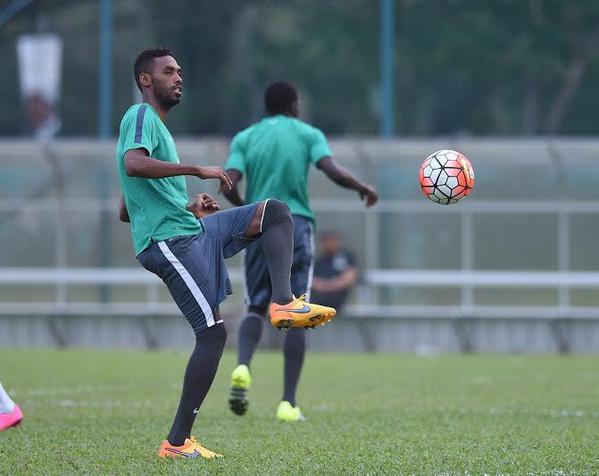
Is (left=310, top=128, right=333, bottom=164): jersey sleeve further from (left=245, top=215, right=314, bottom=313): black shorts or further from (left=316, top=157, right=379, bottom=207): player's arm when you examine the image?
(left=245, top=215, right=314, bottom=313): black shorts

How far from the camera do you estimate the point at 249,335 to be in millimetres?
9773

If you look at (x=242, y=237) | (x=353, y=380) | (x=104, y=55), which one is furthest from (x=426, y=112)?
(x=242, y=237)

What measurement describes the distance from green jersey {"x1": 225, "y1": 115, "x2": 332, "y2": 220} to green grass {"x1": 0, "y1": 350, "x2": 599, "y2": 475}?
1446mm

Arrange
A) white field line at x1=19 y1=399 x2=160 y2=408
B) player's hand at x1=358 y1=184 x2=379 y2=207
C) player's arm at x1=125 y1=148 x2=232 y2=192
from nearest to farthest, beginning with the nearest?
player's arm at x1=125 y1=148 x2=232 y2=192
player's hand at x1=358 y1=184 x2=379 y2=207
white field line at x1=19 y1=399 x2=160 y2=408

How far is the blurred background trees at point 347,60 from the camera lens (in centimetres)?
4125

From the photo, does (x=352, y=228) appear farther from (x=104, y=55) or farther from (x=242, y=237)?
(x=242, y=237)

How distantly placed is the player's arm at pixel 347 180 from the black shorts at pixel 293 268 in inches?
14.6

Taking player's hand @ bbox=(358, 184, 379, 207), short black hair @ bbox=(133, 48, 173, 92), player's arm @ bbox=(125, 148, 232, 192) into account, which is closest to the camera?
player's arm @ bbox=(125, 148, 232, 192)

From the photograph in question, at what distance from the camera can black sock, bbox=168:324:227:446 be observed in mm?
7414

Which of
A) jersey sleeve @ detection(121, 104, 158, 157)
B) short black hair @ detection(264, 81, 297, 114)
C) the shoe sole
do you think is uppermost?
short black hair @ detection(264, 81, 297, 114)

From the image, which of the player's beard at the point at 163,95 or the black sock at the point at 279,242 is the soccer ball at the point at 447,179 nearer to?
the black sock at the point at 279,242

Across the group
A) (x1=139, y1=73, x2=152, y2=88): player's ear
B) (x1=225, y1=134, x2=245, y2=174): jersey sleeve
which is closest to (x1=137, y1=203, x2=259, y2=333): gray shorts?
(x1=139, y1=73, x2=152, y2=88): player's ear

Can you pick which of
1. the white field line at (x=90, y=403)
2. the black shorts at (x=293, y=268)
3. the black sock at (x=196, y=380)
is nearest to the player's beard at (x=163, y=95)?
the black sock at (x=196, y=380)

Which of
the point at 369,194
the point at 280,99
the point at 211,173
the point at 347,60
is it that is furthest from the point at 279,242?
the point at 347,60
